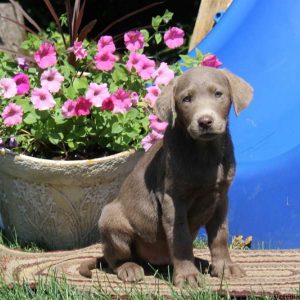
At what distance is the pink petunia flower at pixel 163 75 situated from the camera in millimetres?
5211

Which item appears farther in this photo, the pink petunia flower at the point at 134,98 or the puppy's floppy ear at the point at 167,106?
the pink petunia flower at the point at 134,98

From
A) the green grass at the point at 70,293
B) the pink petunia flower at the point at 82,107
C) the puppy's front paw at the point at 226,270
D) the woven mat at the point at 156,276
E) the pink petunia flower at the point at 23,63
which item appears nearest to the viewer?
the green grass at the point at 70,293

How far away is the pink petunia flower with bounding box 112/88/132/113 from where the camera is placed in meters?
5.00

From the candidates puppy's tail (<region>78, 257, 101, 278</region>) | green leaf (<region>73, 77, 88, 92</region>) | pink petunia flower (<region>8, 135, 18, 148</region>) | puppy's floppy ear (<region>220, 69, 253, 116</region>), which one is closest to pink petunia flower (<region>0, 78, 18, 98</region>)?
pink petunia flower (<region>8, 135, 18, 148</region>)

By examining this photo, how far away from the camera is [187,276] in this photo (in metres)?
3.91

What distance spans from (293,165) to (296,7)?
1314 mm

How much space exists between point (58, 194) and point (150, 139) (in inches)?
27.0

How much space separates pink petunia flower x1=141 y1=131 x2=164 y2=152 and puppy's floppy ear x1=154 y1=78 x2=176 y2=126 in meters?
0.99

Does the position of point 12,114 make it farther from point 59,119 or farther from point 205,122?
point 205,122

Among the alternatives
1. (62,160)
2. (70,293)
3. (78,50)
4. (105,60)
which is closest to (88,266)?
(70,293)

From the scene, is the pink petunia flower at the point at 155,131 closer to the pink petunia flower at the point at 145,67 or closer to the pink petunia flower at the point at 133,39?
the pink petunia flower at the point at 145,67

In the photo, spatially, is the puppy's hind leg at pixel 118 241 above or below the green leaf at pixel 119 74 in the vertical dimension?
below

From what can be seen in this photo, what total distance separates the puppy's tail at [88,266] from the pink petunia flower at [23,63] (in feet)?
5.13

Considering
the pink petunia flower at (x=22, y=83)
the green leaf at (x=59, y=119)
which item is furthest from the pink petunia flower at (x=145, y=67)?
the pink petunia flower at (x=22, y=83)
